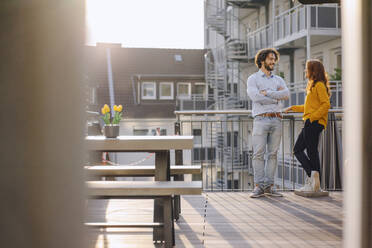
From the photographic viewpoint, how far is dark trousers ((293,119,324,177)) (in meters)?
5.05

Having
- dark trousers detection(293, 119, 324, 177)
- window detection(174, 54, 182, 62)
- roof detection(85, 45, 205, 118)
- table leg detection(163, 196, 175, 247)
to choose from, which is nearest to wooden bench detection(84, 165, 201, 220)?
table leg detection(163, 196, 175, 247)

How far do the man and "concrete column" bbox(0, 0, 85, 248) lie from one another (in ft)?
14.2

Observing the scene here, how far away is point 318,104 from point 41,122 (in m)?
4.53

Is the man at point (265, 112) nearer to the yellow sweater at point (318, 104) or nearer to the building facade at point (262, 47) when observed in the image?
the yellow sweater at point (318, 104)

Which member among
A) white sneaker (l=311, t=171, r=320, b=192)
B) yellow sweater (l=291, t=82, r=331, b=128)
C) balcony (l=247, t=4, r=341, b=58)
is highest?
balcony (l=247, t=4, r=341, b=58)

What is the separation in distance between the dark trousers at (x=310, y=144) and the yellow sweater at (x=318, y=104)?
0.07 m

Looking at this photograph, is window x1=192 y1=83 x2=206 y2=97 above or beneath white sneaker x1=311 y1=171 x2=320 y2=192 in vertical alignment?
above

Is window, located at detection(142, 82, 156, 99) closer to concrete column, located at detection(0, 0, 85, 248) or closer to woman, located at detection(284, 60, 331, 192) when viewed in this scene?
woman, located at detection(284, 60, 331, 192)

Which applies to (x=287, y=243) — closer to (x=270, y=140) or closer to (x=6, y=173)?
(x=270, y=140)

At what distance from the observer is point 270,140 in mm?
5184

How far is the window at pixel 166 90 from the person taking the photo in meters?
24.5

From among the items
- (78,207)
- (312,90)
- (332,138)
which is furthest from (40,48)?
(332,138)

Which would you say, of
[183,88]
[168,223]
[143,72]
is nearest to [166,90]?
[183,88]

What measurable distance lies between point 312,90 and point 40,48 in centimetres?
453
